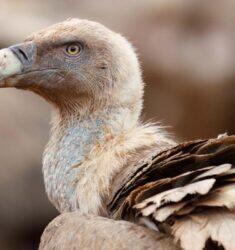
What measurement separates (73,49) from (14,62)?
1.17 feet

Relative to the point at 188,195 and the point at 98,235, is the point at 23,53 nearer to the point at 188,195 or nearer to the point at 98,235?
the point at 98,235

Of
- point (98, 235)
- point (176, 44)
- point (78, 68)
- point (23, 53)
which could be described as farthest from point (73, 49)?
point (176, 44)

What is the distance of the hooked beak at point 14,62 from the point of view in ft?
16.9

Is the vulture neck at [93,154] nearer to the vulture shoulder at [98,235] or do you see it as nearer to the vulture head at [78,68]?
the vulture head at [78,68]

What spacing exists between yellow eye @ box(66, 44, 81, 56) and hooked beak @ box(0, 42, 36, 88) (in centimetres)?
20

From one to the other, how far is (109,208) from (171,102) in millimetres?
6274

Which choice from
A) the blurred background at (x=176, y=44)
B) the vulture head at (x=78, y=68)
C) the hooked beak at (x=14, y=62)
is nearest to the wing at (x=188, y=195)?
the vulture head at (x=78, y=68)

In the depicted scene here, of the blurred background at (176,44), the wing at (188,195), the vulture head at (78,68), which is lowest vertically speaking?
the blurred background at (176,44)

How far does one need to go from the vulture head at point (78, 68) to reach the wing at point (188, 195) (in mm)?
913

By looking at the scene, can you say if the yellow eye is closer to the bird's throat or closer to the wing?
the bird's throat

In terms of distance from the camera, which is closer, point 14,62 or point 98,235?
point 98,235

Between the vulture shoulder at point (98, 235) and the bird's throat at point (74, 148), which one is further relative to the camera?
the bird's throat at point (74, 148)

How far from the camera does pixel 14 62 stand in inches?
205

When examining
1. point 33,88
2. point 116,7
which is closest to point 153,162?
point 33,88
